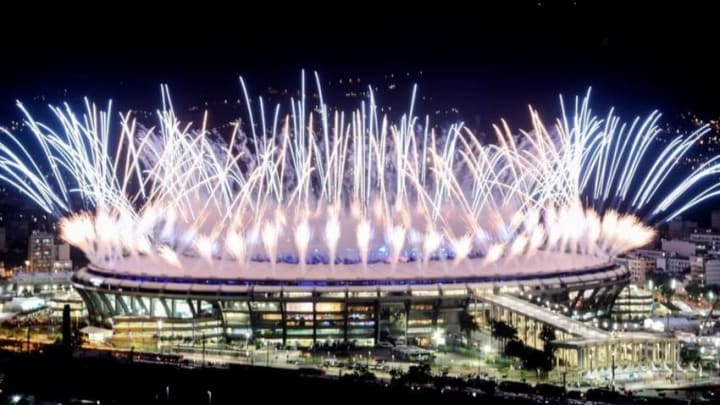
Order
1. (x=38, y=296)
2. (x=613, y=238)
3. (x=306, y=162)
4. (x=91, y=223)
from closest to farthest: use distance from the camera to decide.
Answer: (x=306, y=162)
(x=91, y=223)
(x=613, y=238)
(x=38, y=296)

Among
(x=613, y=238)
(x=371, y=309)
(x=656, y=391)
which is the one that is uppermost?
(x=613, y=238)

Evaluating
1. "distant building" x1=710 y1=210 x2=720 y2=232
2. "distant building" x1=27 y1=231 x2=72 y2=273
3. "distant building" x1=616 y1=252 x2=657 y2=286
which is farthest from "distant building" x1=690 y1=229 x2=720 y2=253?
"distant building" x1=27 y1=231 x2=72 y2=273

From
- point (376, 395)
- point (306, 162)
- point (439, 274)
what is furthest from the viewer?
point (439, 274)

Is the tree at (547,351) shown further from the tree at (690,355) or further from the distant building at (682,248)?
the distant building at (682,248)

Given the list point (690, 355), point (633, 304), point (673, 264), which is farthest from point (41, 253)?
point (690, 355)

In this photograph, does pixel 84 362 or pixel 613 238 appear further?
pixel 613 238

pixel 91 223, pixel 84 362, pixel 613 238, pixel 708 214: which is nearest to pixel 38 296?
pixel 91 223

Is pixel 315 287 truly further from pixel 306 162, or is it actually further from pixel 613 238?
pixel 613 238

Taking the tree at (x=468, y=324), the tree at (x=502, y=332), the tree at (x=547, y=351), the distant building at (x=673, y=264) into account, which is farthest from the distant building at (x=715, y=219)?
the tree at (x=547, y=351)
